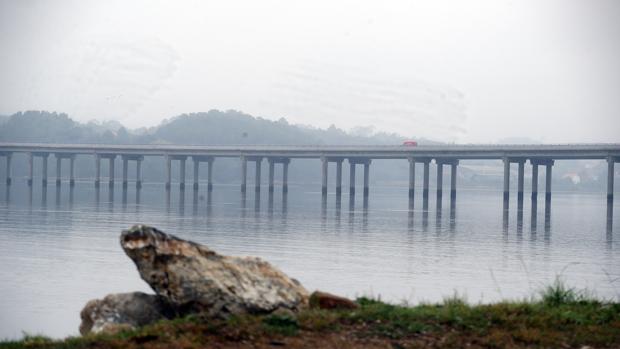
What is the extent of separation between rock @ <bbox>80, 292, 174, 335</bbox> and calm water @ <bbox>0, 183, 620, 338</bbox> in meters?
4.53

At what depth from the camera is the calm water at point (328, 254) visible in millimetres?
31359

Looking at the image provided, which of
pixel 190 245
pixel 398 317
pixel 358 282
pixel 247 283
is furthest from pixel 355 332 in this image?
pixel 358 282

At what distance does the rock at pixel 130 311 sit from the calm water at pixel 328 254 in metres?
4.53

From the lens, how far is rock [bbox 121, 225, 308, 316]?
1709 centimetres

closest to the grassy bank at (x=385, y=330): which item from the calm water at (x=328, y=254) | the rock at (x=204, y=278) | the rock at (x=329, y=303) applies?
the rock at (x=329, y=303)

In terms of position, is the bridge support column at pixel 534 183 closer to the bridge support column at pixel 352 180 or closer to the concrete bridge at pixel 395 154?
the concrete bridge at pixel 395 154

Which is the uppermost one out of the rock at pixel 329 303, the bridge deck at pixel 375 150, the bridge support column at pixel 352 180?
the bridge deck at pixel 375 150

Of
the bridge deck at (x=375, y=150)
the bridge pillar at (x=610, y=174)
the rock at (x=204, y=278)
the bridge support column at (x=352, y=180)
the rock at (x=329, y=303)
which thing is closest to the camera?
the rock at (x=204, y=278)

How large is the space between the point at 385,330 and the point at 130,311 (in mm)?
5106

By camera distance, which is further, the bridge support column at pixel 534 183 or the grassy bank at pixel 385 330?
the bridge support column at pixel 534 183

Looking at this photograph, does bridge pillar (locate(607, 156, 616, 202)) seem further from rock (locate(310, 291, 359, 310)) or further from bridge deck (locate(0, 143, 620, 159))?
rock (locate(310, 291, 359, 310))

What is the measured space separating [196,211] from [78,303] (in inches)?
2535

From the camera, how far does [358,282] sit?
3497 centimetres

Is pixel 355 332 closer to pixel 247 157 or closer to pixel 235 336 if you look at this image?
pixel 235 336
